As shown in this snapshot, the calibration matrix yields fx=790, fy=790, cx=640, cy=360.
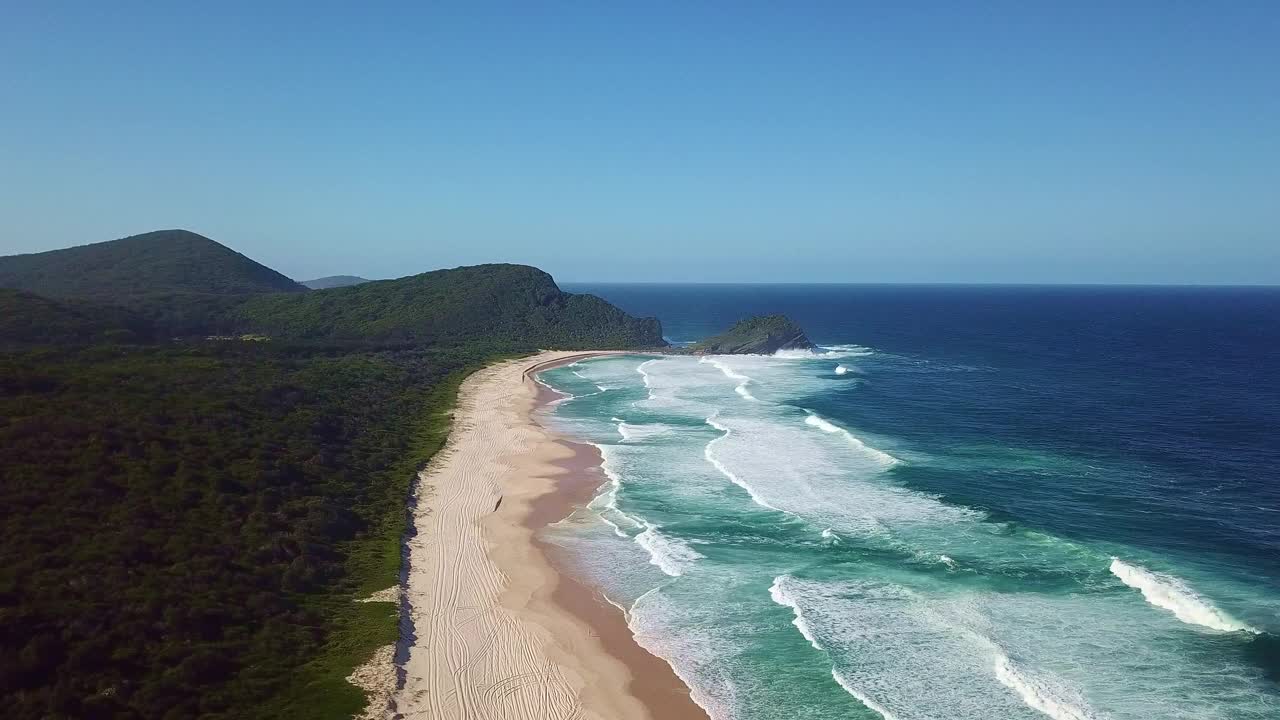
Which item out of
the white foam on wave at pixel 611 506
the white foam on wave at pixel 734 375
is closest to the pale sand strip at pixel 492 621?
the white foam on wave at pixel 611 506

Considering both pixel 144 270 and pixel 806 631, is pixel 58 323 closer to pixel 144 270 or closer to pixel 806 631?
pixel 806 631

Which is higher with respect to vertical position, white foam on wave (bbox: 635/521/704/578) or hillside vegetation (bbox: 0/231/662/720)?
hillside vegetation (bbox: 0/231/662/720)

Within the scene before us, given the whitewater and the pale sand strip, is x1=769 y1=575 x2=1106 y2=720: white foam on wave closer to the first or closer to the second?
the whitewater

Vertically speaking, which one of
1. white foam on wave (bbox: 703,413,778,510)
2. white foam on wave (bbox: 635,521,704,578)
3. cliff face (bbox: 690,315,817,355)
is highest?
cliff face (bbox: 690,315,817,355)

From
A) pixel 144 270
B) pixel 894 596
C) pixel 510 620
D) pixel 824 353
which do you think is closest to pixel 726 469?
pixel 894 596

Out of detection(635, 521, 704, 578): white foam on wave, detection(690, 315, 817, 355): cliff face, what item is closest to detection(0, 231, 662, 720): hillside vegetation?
detection(635, 521, 704, 578): white foam on wave

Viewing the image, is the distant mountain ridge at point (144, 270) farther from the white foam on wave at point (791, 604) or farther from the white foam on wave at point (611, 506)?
the white foam on wave at point (791, 604)

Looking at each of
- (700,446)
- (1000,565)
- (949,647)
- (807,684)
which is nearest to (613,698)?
(807,684)
